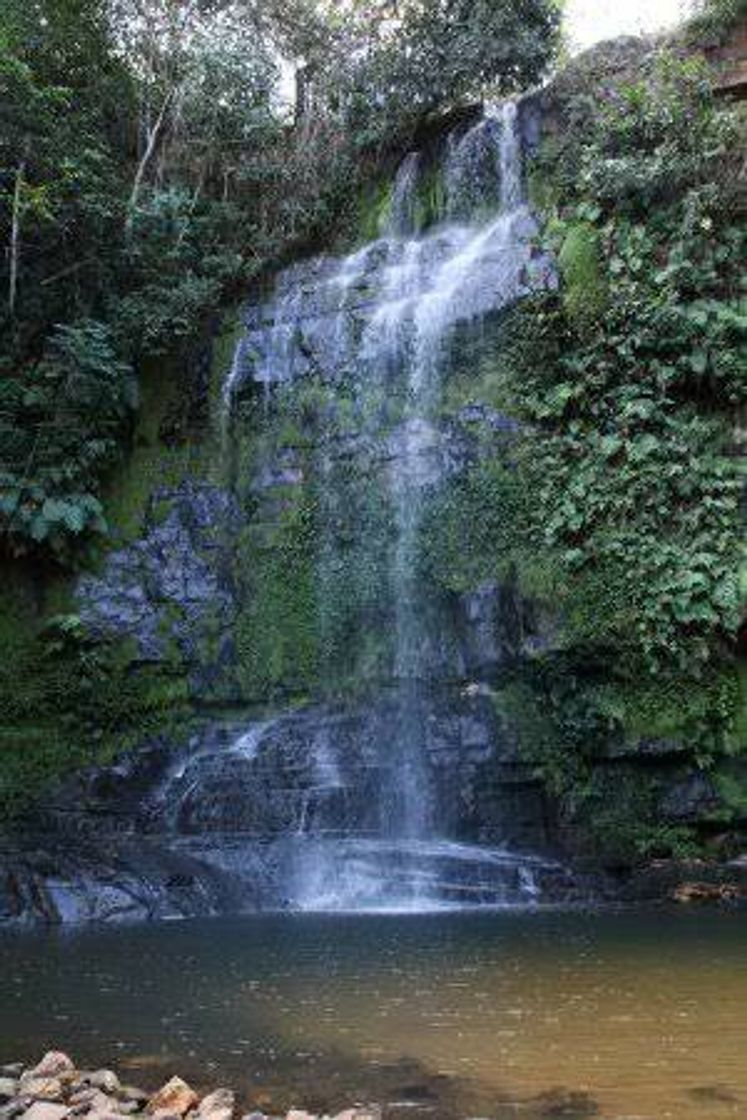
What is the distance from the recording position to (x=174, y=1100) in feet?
13.1

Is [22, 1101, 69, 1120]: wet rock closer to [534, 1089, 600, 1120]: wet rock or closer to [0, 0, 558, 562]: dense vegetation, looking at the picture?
[534, 1089, 600, 1120]: wet rock

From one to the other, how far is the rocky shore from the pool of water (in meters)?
0.19

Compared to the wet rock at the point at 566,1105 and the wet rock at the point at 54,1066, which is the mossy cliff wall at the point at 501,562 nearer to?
the wet rock at the point at 566,1105

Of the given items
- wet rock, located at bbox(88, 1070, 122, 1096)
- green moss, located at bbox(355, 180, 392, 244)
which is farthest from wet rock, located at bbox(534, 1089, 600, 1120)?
green moss, located at bbox(355, 180, 392, 244)

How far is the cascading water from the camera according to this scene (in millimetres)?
10422

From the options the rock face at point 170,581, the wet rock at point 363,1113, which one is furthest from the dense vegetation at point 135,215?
the wet rock at point 363,1113

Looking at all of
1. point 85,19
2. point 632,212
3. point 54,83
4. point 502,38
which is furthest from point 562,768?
point 85,19

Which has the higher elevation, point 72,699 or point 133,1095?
point 72,699

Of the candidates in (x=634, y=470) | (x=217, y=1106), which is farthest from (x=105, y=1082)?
(x=634, y=470)

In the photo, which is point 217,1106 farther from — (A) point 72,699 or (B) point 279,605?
(A) point 72,699

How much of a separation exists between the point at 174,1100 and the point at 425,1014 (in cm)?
161

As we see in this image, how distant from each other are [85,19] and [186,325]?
608 centimetres

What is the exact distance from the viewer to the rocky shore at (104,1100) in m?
3.81

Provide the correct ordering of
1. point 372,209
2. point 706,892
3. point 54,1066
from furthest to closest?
1. point 372,209
2. point 706,892
3. point 54,1066
